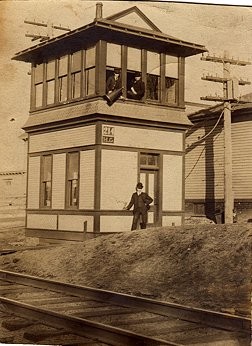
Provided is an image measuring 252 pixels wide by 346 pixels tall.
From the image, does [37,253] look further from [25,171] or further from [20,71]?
Answer: [20,71]

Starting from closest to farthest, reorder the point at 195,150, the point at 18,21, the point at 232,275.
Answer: the point at 232,275
the point at 18,21
the point at 195,150

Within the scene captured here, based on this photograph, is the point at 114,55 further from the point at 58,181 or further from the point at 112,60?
the point at 58,181

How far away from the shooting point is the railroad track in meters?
4.62

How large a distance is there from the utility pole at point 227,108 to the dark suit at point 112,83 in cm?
116

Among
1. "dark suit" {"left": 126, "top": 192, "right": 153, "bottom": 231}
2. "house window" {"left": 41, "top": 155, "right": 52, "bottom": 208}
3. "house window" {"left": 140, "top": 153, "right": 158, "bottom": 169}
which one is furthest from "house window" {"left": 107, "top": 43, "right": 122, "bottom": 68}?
"dark suit" {"left": 126, "top": 192, "right": 153, "bottom": 231}

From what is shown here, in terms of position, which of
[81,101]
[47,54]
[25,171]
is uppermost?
[47,54]

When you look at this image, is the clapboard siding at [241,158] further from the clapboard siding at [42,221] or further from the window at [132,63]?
the clapboard siding at [42,221]

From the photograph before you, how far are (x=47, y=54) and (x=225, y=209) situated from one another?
127 inches

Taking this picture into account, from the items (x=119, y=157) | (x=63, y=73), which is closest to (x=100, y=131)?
(x=119, y=157)

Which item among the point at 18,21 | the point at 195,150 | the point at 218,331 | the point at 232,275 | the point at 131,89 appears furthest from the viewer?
the point at 195,150

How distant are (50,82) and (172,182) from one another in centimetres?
216

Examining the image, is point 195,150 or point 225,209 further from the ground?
point 195,150

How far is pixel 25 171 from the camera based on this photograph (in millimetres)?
6145

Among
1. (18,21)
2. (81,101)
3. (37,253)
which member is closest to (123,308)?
(37,253)
